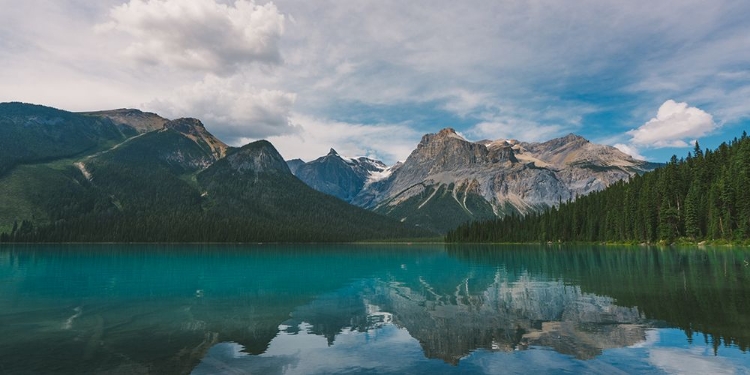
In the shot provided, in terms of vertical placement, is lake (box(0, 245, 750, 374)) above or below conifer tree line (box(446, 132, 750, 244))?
below

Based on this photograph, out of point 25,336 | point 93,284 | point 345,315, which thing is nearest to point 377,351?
point 345,315

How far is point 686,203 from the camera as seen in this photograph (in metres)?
120

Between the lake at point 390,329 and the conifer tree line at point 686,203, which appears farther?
the conifer tree line at point 686,203

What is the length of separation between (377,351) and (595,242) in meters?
172

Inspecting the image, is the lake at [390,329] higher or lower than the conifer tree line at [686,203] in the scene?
lower

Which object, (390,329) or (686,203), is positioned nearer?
(390,329)

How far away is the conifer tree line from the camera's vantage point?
108 m

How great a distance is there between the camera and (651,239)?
135 meters

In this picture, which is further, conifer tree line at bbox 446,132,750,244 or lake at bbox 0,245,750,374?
conifer tree line at bbox 446,132,750,244

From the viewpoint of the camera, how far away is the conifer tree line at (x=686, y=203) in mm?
107750

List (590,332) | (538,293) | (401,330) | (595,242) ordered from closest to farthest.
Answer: (590,332), (401,330), (538,293), (595,242)

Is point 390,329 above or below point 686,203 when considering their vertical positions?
below

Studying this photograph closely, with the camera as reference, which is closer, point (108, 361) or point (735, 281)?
point (108, 361)

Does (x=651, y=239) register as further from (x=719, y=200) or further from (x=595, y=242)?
(x=595, y=242)
